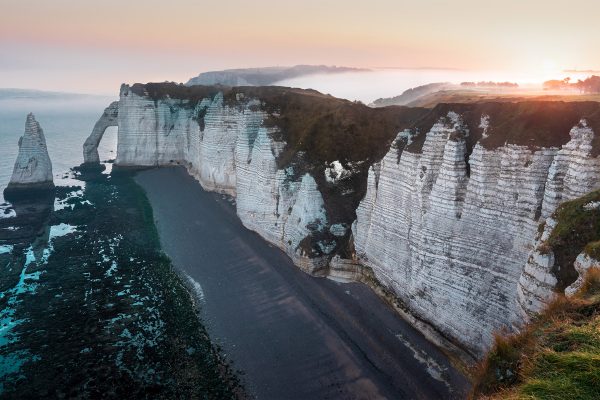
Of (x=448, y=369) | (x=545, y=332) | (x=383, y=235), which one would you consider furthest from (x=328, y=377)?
(x=545, y=332)

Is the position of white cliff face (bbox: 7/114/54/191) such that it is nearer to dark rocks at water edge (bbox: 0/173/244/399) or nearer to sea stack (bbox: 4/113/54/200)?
sea stack (bbox: 4/113/54/200)

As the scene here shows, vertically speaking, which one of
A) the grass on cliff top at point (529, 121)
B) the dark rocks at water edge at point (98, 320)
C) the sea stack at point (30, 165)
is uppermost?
the grass on cliff top at point (529, 121)

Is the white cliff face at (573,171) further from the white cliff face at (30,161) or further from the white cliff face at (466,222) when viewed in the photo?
the white cliff face at (30,161)

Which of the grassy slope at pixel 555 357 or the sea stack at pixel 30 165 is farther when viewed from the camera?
the sea stack at pixel 30 165

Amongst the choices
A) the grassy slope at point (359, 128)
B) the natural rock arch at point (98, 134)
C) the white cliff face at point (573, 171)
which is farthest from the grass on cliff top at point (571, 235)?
the natural rock arch at point (98, 134)

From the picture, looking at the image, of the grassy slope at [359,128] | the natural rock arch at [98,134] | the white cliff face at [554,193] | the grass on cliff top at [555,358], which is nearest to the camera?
the grass on cliff top at [555,358]

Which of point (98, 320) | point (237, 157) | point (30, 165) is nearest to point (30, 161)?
point (30, 165)

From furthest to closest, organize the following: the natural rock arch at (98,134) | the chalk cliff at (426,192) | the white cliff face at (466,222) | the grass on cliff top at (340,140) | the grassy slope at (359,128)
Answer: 1. the natural rock arch at (98,134)
2. the grass on cliff top at (340,140)
3. the grassy slope at (359,128)
4. the chalk cliff at (426,192)
5. the white cliff face at (466,222)
